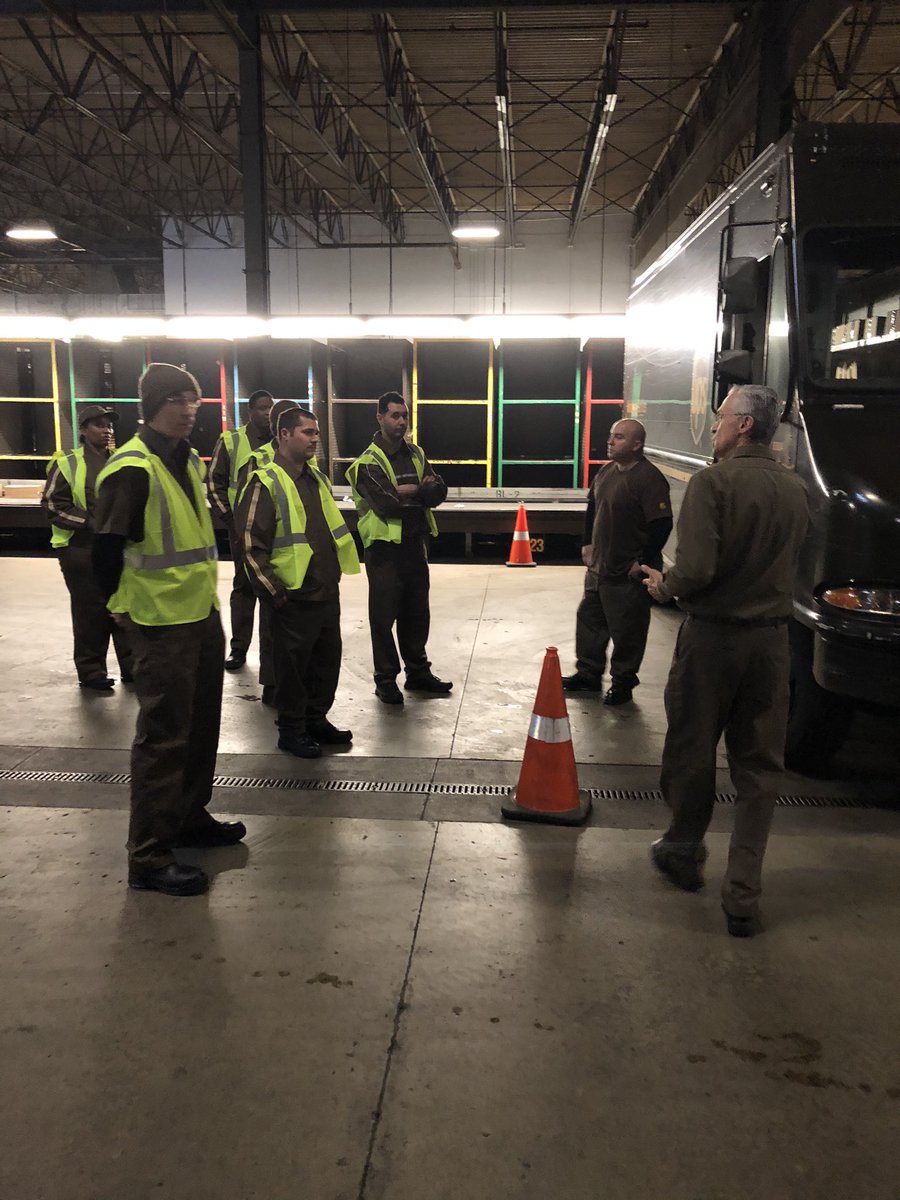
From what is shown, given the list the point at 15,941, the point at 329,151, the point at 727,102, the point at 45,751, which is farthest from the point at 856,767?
the point at 329,151

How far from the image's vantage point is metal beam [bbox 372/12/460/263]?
11516 millimetres

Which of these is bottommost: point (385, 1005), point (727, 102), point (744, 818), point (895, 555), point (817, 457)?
point (385, 1005)

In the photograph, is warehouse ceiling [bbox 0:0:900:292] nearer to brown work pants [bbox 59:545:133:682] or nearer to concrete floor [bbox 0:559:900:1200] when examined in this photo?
brown work pants [bbox 59:545:133:682]

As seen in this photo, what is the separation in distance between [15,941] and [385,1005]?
52.8 inches

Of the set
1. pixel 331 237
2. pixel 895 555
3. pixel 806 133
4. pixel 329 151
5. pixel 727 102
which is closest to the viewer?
pixel 895 555

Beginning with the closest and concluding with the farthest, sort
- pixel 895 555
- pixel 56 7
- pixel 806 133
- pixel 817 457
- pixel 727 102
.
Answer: pixel 895 555
pixel 817 457
pixel 806 133
pixel 56 7
pixel 727 102

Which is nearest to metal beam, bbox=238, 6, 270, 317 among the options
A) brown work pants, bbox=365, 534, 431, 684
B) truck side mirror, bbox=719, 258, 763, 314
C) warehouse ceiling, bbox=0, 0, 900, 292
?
warehouse ceiling, bbox=0, 0, 900, 292

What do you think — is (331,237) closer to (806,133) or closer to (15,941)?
(806,133)

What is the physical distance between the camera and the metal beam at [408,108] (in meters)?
11.5

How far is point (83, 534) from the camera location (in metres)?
6.02

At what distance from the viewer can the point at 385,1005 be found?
2.72 meters

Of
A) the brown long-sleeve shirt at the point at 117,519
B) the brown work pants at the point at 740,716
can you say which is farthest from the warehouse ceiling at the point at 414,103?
the brown long-sleeve shirt at the point at 117,519

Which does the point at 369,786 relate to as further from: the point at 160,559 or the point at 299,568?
the point at 160,559

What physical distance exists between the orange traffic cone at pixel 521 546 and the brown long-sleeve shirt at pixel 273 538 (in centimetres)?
661
